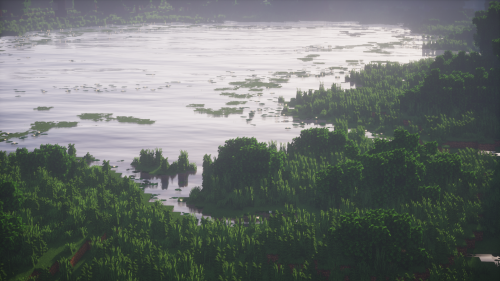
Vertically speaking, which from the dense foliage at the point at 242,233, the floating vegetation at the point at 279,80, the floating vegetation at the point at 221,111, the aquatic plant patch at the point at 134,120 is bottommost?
the dense foliage at the point at 242,233

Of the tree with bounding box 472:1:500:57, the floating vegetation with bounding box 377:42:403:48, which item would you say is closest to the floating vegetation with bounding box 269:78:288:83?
the tree with bounding box 472:1:500:57

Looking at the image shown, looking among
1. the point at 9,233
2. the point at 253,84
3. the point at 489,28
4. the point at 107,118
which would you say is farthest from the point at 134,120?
the point at 489,28

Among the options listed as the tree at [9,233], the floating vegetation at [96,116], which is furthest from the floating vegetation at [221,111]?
the tree at [9,233]

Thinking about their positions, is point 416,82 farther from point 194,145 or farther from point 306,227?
point 306,227

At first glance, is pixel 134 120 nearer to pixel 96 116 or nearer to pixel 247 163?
pixel 96 116

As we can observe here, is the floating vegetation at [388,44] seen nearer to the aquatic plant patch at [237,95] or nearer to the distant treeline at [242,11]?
the distant treeline at [242,11]

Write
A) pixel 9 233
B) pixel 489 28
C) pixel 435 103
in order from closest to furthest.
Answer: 1. pixel 9 233
2. pixel 435 103
3. pixel 489 28

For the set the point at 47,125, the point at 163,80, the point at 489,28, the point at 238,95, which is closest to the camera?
the point at 47,125
